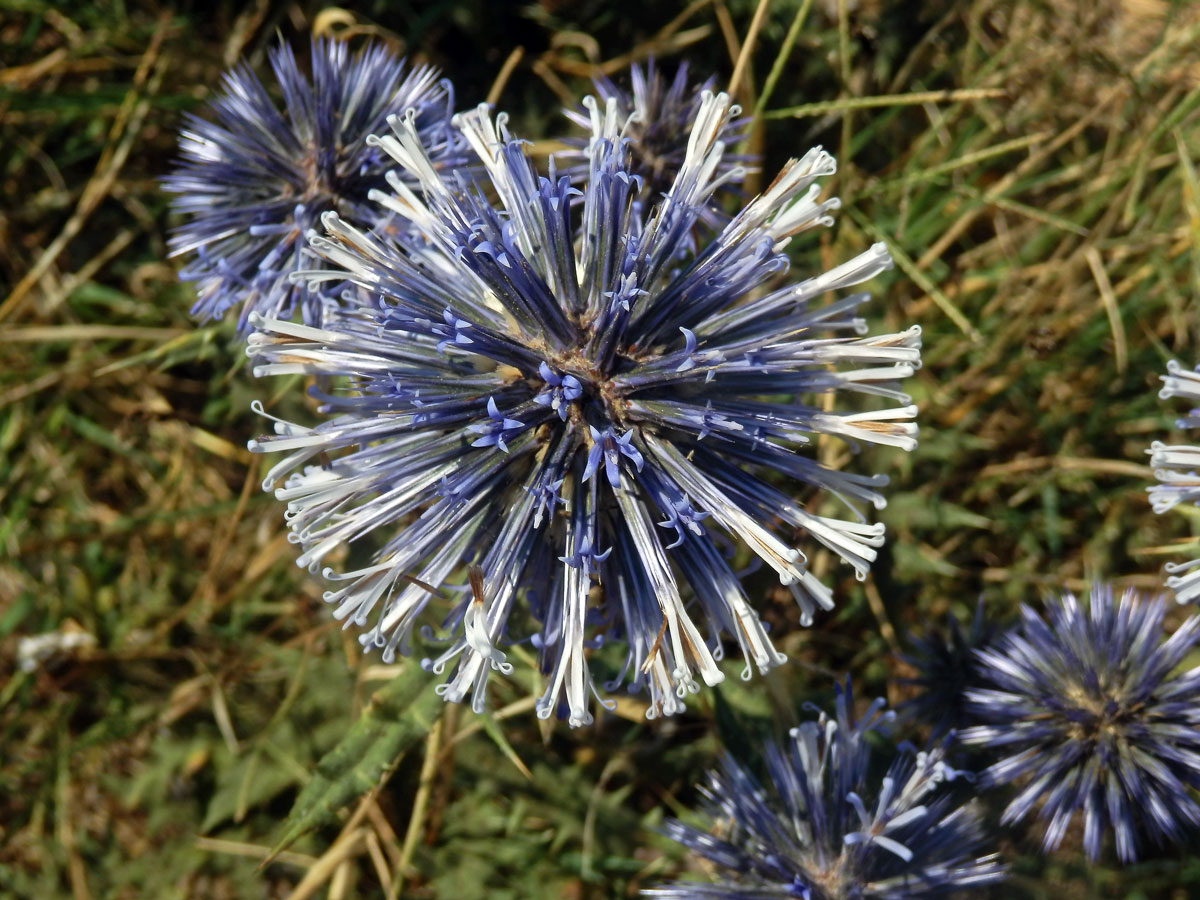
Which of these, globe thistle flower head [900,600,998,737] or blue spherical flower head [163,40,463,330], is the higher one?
blue spherical flower head [163,40,463,330]

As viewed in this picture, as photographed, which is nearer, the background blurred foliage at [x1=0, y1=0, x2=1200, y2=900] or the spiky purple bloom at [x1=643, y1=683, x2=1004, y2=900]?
the spiky purple bloom at [x1=643, y1=683, x2=1004, y2=900]

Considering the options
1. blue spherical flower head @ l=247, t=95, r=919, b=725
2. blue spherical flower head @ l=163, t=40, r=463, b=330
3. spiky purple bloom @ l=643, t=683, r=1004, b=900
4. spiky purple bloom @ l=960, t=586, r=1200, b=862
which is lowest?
spiky purple bloom @ l=643, t=683, r=1004, b=900

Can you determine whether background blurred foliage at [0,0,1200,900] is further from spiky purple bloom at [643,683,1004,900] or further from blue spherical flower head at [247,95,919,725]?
blue spherical flower head at [247,95,919,725]

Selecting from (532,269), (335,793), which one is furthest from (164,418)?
(532,269)

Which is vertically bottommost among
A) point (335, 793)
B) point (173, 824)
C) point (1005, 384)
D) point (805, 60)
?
point (173, 824)

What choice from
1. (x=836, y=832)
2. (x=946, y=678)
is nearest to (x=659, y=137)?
(x=946, y=678)

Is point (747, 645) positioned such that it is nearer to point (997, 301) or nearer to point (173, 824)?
point (997, 301)

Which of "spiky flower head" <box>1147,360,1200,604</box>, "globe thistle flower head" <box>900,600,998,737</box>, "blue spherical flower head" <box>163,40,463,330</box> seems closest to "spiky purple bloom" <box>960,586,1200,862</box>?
"globe thistle flower head" <box>900,600,998,737</box>
